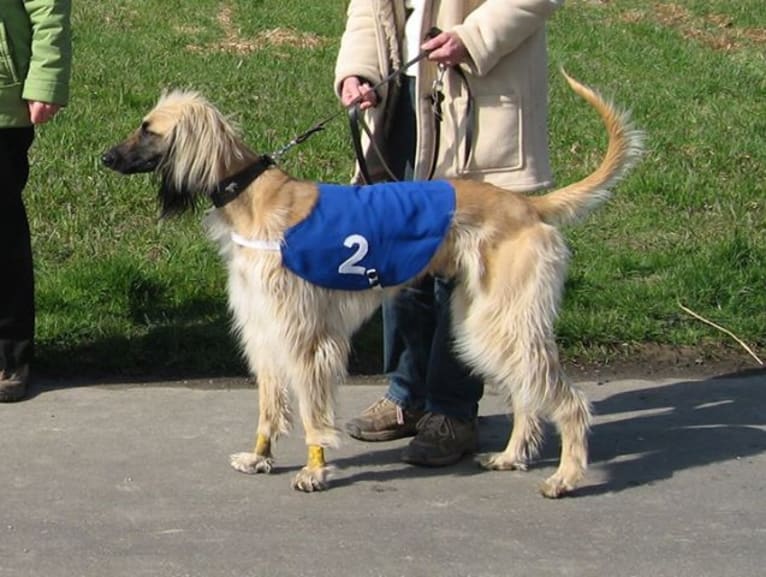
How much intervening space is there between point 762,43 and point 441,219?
26.7 feet

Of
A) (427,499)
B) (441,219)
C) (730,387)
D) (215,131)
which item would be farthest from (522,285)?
(730,387)

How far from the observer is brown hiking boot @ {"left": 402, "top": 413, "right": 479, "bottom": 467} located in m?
4.82

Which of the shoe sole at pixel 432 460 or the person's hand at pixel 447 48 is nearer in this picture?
the person's hand at pixel 447 48

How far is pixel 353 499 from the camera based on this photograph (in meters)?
4.50

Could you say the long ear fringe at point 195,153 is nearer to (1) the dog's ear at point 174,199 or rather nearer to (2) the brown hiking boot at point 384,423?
(1) the dog's ear at point 174,199

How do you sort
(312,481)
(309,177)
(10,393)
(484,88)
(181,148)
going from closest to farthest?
(181,148)
(312,481)
(484,88)
(10,393)
(309,177)

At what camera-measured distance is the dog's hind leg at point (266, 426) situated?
4652mm

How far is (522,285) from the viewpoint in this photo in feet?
14.6

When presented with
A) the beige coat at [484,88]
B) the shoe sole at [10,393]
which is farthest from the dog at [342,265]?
the shoe sole at [10,393]

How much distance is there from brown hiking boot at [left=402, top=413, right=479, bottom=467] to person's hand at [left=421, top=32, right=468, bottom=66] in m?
1.29

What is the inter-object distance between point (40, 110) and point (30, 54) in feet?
0.73

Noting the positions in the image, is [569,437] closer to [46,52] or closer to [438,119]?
[438,119]

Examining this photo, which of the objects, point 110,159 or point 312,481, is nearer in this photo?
point 110,159

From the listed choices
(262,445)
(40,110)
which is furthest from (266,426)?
(40,110)
